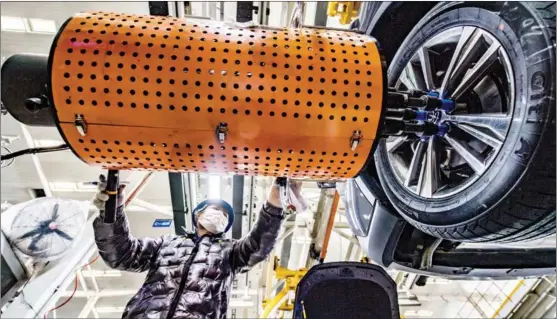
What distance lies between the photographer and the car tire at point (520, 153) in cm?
97

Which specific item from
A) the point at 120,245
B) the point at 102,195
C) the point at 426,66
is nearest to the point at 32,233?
the point at 120,245

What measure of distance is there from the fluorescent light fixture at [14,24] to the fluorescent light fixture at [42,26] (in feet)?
0.38

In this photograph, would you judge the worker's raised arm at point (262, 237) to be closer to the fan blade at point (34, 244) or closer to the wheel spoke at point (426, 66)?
the wheel spoke at point (426, 66)

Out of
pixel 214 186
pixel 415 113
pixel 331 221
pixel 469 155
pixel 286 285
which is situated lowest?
pixel 286 285

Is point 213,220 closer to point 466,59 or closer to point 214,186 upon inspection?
point 214,186

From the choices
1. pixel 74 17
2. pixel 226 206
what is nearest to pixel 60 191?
pixel 226 206

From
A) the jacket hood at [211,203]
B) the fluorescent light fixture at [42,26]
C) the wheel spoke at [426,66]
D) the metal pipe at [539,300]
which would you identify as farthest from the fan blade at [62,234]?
the metal pipe at [539,300]

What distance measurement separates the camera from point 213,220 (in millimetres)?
2604

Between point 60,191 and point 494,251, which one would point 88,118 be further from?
point 60,191

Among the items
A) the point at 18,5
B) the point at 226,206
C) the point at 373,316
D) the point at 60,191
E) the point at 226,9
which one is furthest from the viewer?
the point at 60,191

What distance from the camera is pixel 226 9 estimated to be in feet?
10.7

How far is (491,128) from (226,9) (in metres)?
2.82

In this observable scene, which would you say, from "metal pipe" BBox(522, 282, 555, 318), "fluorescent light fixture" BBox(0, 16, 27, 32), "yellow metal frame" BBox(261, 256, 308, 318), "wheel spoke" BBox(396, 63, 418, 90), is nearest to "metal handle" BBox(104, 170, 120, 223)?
"wheel spoke" BBox(396, 63, 418, 90)

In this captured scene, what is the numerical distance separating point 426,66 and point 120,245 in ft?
6.73
